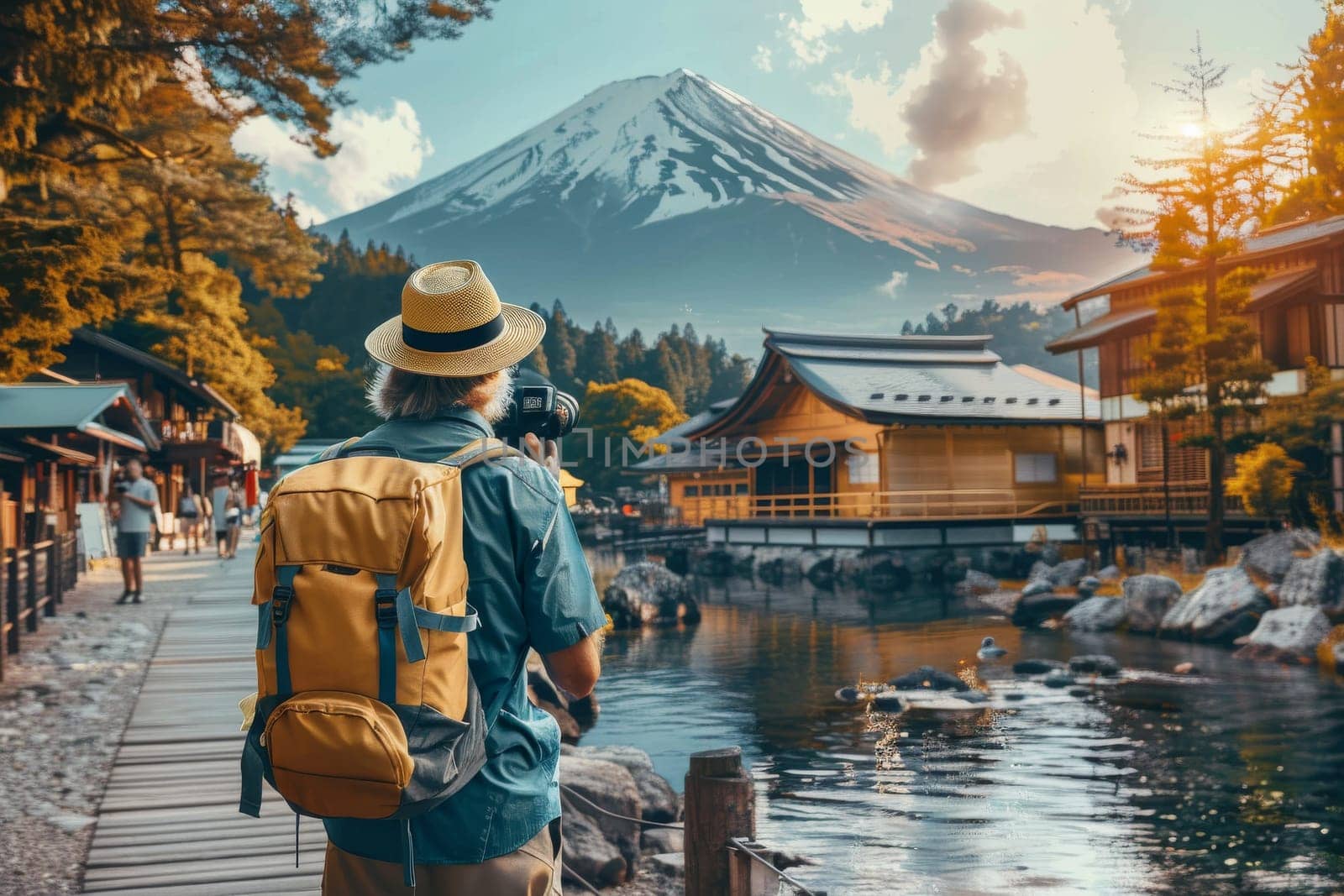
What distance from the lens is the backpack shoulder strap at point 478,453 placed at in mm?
1767

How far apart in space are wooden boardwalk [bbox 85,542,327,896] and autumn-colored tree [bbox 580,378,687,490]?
165ft

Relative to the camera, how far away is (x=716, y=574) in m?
28.8

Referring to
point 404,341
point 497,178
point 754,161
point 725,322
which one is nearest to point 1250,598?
point 404,341

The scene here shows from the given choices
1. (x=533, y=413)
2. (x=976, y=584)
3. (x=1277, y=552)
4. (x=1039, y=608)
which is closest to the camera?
(x=533, y=413)

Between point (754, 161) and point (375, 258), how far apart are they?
7573 cm

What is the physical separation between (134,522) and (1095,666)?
375 inches

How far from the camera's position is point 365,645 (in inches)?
63.7

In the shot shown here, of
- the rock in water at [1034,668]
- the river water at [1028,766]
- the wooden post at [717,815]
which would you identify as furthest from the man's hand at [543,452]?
the rock in water at [1034,668]

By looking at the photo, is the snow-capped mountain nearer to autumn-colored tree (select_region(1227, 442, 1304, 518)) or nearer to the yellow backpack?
autumn-colored tree (select_region(1227, 442, 1304, 518))

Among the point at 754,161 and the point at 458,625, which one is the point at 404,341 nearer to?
the point at 458,625

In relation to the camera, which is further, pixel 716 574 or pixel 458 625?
pixel 716 574

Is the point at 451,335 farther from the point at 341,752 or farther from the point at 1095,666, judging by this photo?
the point at 1095,666

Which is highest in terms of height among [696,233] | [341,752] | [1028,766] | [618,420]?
[696,233]

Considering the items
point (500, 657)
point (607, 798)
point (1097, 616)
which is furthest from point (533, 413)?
point (1097, 616)
